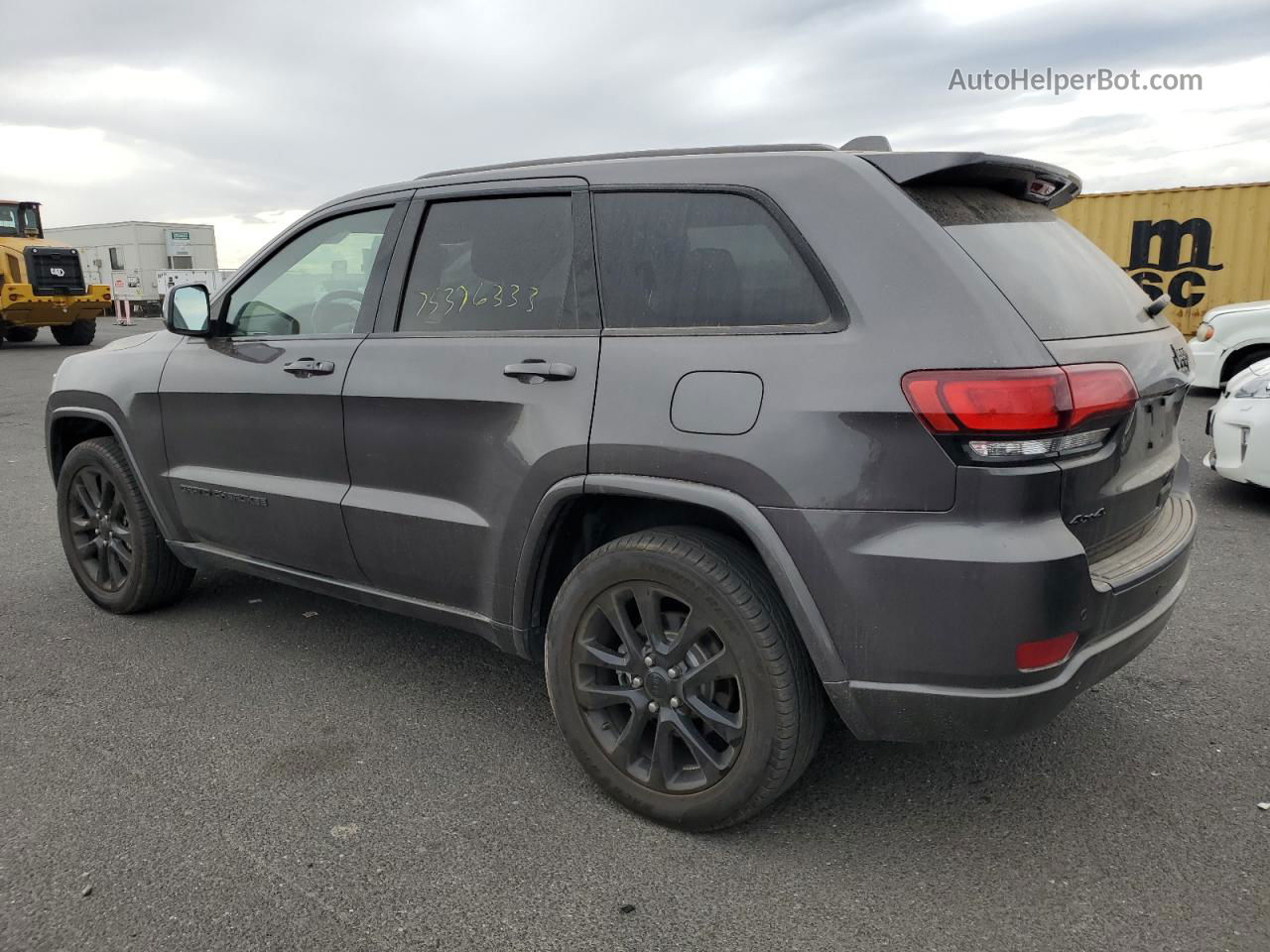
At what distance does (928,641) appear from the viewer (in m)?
2.34

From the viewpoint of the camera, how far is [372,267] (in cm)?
348

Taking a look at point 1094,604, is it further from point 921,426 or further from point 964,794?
point 964,794

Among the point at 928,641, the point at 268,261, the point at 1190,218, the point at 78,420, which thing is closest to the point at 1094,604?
the point at 928,641

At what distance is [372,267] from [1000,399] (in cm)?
217

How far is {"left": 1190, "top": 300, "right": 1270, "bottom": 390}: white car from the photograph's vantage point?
9836 mm

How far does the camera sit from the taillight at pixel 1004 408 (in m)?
2.24

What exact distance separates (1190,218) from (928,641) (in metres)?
15.7

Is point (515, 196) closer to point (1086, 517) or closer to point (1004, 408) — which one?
point (1004, 408)

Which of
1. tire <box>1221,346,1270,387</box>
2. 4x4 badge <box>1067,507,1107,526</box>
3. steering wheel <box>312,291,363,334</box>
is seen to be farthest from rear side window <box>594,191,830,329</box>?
tire <box>1221,346,1270,387</box>

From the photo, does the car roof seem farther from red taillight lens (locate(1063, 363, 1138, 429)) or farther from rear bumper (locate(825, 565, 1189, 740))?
rear bumper (locate(825, 565, 1189, 740))

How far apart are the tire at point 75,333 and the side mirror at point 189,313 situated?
2204 cm

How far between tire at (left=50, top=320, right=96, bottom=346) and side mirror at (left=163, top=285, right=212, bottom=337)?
22.0m

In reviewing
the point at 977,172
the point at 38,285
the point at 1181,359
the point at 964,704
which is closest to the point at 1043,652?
the point at 964,704

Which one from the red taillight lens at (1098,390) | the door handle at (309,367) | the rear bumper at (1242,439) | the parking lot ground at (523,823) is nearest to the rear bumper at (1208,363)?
the rear bumper at (1242,439)
